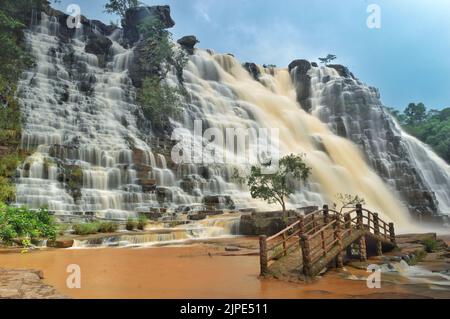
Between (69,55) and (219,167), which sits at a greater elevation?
(69,55)

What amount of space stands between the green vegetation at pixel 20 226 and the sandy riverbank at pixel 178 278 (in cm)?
125

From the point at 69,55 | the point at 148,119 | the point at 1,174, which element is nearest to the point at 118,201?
the point at 1,174

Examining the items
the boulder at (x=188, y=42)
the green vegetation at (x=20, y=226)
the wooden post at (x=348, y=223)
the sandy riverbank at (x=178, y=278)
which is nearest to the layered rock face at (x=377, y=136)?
the boulder at (x=188, y=42)

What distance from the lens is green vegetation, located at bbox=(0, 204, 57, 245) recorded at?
12.9 meters

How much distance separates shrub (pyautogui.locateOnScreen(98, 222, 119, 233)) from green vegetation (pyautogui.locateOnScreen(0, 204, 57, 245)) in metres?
4.00

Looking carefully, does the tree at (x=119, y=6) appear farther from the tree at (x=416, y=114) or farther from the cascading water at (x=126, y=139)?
the tree at (x=416, y=114)

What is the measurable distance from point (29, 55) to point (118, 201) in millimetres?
16139

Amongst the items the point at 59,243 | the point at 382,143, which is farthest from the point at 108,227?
the point at 382,143

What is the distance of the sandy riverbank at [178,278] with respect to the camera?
22.1ft

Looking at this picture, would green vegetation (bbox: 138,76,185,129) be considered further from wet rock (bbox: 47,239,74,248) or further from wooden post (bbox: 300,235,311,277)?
wooden post (bbox: 300,235,311,277)

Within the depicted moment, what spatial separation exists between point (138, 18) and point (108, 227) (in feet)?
105

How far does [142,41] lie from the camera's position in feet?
128

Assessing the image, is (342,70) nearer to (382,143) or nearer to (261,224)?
(382,143)
